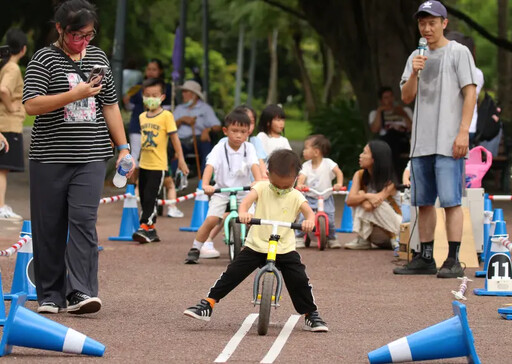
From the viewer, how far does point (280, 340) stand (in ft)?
25.3

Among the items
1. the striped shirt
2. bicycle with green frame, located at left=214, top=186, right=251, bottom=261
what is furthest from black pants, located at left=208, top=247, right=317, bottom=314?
bicycle with green frame, located at left=214, top=186, right=251, bottom=261

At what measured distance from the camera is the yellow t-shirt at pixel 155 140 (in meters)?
14.4

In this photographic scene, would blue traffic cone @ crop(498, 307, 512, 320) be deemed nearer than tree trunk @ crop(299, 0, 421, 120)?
Yes

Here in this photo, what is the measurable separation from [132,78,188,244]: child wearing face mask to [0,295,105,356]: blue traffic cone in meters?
7.22

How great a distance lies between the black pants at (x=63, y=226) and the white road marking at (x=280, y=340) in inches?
53.5

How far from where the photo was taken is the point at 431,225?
37.3ft

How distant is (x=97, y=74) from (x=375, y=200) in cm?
601

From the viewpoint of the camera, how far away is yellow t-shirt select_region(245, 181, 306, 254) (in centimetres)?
827

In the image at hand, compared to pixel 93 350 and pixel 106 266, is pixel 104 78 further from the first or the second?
pixel 106 266

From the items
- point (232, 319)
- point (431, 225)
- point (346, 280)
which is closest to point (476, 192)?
point (431, 225)

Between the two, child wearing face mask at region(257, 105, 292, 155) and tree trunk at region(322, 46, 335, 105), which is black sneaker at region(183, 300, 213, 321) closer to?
child wearing face mask at region(257, 105, 292, 155)

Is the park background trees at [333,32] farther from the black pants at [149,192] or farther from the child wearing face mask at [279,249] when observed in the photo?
the child wearing face mask at [279,249]

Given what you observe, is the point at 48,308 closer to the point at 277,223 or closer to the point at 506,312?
the point at 277,223

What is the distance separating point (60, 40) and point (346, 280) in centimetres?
374
